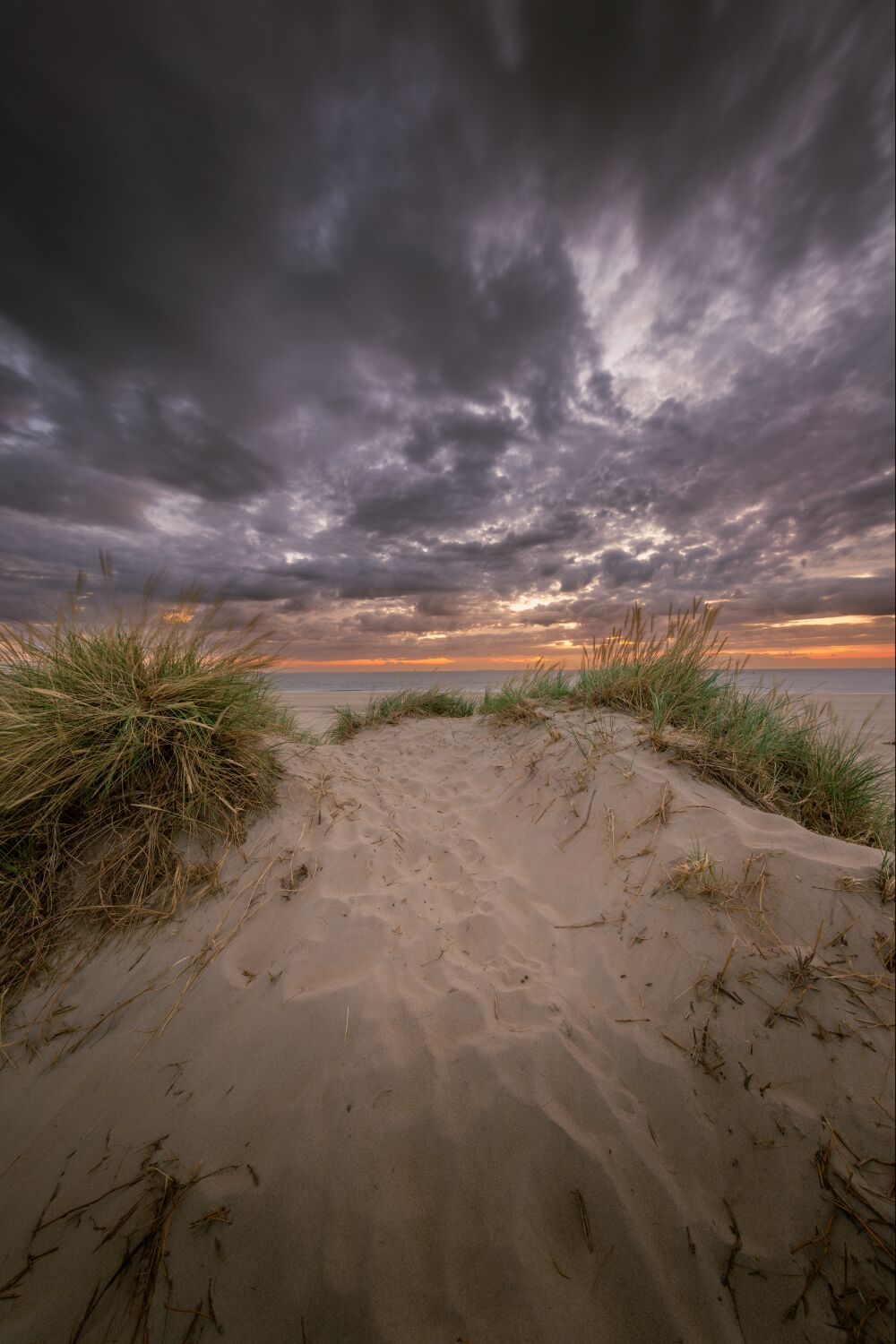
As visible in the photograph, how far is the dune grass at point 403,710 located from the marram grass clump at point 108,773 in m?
3.08

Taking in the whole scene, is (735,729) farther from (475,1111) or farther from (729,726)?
(475,1111)

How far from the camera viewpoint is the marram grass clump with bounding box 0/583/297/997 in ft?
7.40

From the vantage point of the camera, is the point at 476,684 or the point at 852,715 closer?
the point at 852,715

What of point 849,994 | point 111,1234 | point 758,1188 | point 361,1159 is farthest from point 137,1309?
point 849,994

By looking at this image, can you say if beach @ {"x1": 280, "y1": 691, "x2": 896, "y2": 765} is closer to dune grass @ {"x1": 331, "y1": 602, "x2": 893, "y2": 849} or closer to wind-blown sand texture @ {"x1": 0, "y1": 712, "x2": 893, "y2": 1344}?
dune grass @ {"x1": 331, "y1": 602, "x2": 893, "y2": 849}

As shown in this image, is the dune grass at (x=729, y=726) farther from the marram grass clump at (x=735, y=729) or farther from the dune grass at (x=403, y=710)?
the dune grass at (x=403, y=710)

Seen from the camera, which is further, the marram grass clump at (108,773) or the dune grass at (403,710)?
the dune grass at (403,710)

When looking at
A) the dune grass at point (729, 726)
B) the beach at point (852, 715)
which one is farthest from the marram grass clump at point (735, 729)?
the beach at point (852, 715)

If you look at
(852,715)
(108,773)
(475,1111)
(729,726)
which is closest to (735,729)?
(729,726)

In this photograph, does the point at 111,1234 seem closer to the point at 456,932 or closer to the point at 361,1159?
the point at 361,1159

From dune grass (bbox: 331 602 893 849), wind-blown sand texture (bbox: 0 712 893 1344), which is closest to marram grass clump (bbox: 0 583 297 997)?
wind-blown sand texture (bbox: 0 712 893 1344)

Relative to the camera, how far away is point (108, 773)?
2.45 meters

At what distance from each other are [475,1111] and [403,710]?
206 inches

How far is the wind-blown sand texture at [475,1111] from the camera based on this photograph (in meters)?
1.22
